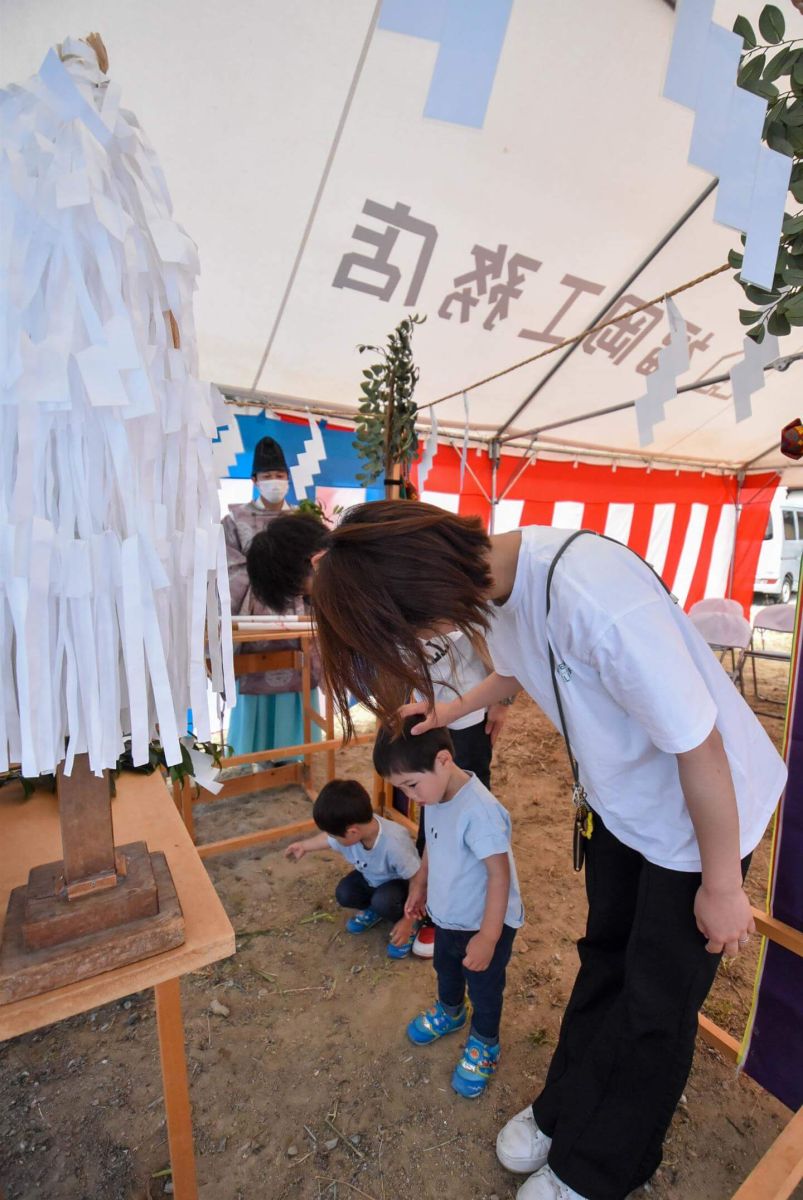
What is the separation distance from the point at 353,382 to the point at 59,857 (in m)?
3.04

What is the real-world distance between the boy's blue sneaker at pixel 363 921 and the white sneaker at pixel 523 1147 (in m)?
0.80

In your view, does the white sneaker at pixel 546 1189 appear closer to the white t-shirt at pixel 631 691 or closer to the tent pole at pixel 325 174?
the white t-shirt at pixel 631 691

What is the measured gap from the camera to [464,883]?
1355 mm

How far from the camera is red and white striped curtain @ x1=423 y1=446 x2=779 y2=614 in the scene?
15.2 ft

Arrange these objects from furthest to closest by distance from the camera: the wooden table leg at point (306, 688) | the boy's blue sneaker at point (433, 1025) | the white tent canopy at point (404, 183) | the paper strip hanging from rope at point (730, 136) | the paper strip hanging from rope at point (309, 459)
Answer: the paper strip hanging from rope at point (309, 459)
the wooden table leg at point (306, 688)
the white tent canopy at point (404, 183)
the boy's blue sneaker at point (433, 1025)
the paper strip hanging from rope at point (730, 136)

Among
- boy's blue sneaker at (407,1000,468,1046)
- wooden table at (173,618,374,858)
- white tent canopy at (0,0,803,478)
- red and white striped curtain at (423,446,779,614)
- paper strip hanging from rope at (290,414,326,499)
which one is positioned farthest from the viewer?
red and white striped curtain at (423,446,779,614)

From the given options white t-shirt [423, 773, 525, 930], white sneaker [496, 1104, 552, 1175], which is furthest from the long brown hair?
white sneaker [496, 1104, 552, 1175]

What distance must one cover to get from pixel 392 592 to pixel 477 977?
1.12m

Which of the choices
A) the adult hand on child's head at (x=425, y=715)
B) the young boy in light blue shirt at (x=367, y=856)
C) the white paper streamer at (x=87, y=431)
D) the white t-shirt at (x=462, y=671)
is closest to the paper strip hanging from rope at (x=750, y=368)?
the white t-shirt at (x=462, y=671)

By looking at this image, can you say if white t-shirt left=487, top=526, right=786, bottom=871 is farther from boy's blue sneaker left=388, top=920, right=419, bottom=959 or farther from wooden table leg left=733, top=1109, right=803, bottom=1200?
boy's blue sneaker left=388, top=920, right=419, bottom=959

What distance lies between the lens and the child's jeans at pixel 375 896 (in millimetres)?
1838

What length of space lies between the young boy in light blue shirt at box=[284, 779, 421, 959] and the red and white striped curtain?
118 inches

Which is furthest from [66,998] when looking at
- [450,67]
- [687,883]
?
[450,67]

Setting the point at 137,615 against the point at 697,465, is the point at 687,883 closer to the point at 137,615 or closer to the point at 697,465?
the point at 137,615
